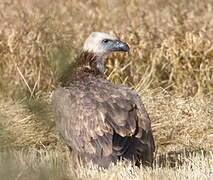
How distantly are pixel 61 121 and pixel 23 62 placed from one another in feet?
12.3

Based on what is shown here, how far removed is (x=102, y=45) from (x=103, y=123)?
1632 mm

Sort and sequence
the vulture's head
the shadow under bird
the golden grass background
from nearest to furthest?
the shadow under bird
the vulture's head
the golden grass background

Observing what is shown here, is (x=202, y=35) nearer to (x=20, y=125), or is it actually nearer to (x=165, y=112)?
(x=165, y=112)

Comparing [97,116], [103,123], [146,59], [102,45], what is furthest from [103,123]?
[146,59]

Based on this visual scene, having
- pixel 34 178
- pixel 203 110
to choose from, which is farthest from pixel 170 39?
pixel 34 178

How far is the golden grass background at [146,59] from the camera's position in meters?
8.16

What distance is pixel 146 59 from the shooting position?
415 inches

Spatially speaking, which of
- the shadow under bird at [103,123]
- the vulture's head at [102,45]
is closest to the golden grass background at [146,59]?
the vulture's head at [102,45]

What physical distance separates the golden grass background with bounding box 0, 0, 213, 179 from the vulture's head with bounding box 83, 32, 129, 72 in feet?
0.80

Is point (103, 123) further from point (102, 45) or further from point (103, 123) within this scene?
point (102, 45)

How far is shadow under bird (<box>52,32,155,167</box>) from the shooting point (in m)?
6.03

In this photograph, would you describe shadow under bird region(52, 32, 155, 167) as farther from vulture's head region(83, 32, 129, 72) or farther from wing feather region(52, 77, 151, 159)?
vulture's head region(83, 32, 129, 72)

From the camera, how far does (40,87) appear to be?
9.64 m

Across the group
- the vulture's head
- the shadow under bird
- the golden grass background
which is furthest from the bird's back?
the vulture's head
